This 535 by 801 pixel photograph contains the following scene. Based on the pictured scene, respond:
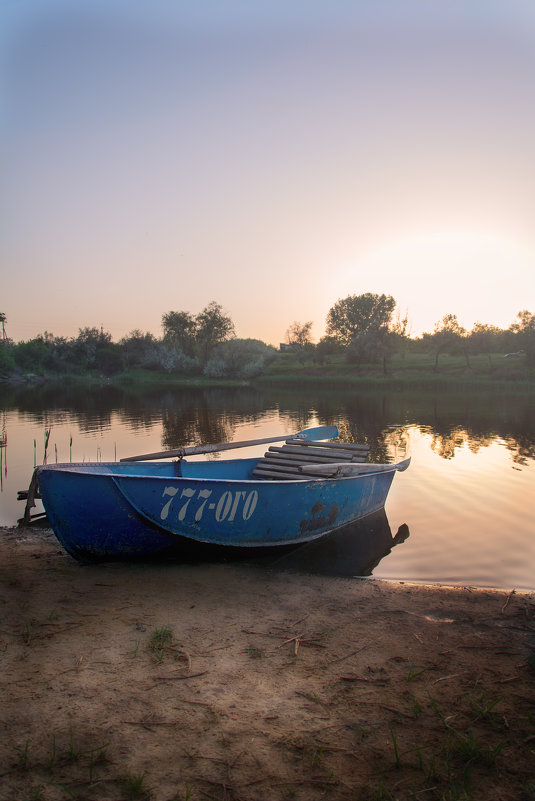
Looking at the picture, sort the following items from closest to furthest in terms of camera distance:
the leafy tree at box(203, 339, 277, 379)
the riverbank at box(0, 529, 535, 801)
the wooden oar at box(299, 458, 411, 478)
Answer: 1. the riverbank at box(0, 529, 535, 801)
2. the wooden oar at box(299, 458, 411, 478)
3. the leafy tree at box(203, 339, 277, 379)

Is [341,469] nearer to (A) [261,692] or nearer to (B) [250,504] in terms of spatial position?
(B) [250,504]

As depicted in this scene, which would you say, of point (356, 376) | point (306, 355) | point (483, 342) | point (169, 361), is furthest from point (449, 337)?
→ point (169, 361)

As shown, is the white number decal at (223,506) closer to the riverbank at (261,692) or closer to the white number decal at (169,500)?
the white number decal at (169,500)

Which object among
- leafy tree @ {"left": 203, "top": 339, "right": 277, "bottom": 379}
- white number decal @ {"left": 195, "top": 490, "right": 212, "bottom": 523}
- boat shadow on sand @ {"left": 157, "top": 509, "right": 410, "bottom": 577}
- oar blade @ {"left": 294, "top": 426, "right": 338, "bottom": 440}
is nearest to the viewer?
white number decal @ {"left": 195, "top": 490, "right": 212, "bottom": 523}

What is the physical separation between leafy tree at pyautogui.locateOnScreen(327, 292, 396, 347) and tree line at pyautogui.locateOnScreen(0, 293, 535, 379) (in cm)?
20

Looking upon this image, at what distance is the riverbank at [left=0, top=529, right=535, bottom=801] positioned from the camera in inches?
103

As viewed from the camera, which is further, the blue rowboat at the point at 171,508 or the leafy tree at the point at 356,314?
the leafy tree at the point at 356,314

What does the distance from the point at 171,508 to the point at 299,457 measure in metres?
3.61

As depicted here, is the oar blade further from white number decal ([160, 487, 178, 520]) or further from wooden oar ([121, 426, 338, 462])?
white number decal ([160, 487, 178, 520])

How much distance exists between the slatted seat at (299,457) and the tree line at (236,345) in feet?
179

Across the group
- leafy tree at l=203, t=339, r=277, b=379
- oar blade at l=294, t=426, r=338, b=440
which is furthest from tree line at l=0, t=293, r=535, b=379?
oar blade at l=294, t=426, r=338, b=440

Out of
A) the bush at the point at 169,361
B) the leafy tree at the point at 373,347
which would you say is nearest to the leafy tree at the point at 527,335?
the leafy tree at the point at 373,347

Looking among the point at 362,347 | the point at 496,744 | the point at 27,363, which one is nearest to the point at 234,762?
the point at 496,744

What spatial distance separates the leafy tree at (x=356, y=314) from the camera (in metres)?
97.8
